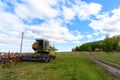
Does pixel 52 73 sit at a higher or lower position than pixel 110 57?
lower

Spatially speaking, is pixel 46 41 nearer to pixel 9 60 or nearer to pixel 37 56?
pixel 37 56

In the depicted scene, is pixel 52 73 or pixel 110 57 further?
pixel 110 57

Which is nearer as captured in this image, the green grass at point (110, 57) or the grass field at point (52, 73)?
the grass field at point (52, 73)

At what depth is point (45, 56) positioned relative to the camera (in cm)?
3900

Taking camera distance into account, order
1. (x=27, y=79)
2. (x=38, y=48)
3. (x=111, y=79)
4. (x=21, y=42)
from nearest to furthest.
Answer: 1. (x=27, y=79)
2. (x=111, y=79)
3. (x=38, y=48)
4. (x=21, y=42)

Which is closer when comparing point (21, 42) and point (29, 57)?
point (29, 57)

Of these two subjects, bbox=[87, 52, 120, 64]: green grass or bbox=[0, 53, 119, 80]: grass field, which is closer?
bbox=[0, 53, 119, 80]: grass field

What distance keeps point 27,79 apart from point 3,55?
711 inches

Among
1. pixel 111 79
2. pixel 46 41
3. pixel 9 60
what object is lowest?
pixel 111 79

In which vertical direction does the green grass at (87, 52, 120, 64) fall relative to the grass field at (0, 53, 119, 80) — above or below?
above

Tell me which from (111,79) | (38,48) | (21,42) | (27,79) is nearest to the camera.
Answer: (27,79)

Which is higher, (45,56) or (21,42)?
(21,42)

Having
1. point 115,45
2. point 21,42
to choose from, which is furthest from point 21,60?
point 115,45

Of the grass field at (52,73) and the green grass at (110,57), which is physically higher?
the green grass at (110,57)
